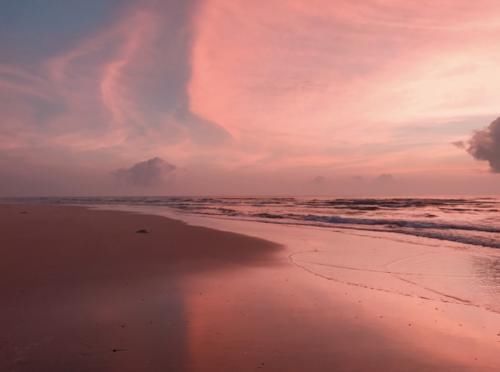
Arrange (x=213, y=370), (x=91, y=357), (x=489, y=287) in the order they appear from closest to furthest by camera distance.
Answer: (x=213, y=370) → (x=91, y=357) → (x=489, y=287)

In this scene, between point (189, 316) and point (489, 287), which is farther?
point (489, 287)

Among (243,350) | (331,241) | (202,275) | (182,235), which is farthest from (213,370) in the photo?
(182,235)

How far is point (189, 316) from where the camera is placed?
289 inches

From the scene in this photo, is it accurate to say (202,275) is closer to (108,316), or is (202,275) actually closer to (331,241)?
(108,316)

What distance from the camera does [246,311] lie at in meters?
7.77

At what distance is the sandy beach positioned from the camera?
5488mm

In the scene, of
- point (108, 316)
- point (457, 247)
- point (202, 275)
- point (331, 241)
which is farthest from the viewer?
point (331, 241)

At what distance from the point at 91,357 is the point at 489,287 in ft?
30.0

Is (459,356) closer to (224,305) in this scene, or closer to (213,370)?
(213,370)

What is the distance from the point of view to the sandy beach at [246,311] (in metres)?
5.49

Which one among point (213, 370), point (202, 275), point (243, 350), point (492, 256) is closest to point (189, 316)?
point (243, 350)

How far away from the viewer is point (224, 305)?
820cm

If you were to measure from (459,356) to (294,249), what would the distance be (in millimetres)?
11440

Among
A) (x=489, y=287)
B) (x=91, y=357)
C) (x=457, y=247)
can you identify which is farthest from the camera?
(x=457, y=247)
